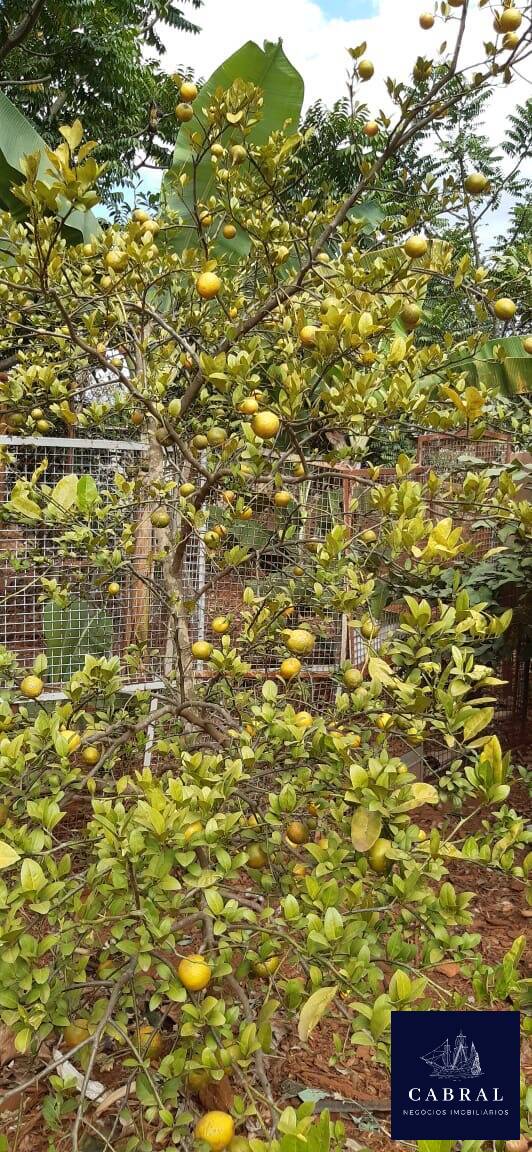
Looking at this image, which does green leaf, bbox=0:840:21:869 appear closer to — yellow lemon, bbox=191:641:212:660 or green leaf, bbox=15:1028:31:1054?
green leaf, bbox=15:1028:31:1054

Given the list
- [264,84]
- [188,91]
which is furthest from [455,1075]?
[264,84]

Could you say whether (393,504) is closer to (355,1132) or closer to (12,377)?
(355,1132)

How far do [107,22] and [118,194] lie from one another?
8.90 feet

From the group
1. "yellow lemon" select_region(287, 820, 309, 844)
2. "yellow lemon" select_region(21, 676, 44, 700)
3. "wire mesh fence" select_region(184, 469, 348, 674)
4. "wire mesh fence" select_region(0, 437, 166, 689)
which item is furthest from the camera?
"wire mesh fence" select_region(0, 437, 166, 689)

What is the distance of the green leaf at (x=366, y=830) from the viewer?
110 centimetres

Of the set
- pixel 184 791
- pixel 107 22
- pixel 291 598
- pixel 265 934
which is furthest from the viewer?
pixel 107 22

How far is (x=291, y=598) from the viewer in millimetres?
2053

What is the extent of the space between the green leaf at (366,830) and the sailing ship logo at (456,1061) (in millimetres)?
390

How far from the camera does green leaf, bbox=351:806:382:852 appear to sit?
1.10m

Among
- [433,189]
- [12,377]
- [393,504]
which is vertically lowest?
[393,504]

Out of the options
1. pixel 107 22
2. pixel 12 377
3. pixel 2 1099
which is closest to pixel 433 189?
pixel 12 377

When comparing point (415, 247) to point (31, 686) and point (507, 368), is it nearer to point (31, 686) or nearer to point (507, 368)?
point (31, 686)

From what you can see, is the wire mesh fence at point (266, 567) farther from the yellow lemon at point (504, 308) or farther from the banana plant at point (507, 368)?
the banana plant at point (507, 368)

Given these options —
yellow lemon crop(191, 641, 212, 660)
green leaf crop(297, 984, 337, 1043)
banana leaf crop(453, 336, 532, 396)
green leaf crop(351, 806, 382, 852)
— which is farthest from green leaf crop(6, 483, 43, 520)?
banana leaf crop(453, 336, 532, 396)
